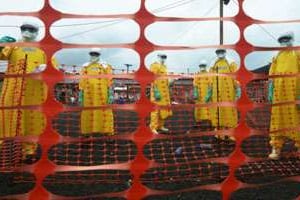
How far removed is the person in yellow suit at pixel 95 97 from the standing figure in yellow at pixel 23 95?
2.29 meters

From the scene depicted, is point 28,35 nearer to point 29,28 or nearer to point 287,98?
point 29,28

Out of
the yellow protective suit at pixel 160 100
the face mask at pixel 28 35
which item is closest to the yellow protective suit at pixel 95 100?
the yellow protective suit at pixel 160 100

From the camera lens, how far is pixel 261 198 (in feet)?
13.6

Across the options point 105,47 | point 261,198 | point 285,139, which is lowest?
point 261,198

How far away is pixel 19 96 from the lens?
5.09 m

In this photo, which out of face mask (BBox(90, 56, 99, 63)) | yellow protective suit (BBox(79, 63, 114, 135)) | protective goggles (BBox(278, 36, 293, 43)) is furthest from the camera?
face mask (BBox(90, 56, 99, 63))

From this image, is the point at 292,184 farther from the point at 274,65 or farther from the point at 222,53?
A: the point at 222,53

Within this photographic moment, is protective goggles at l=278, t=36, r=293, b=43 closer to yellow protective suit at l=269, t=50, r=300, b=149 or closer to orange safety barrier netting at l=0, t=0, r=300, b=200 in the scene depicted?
yellow protective suit at l=269, t=50, r=300, b=149

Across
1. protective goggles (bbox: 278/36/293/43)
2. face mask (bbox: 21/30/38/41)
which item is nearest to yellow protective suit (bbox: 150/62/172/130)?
protective goggles (bbox: 278/36/293/43)

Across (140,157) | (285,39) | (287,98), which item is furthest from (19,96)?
(285,39)

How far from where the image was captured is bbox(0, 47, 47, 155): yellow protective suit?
5246mm

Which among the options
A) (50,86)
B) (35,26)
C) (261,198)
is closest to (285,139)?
(261,198)

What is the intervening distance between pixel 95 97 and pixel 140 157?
4725 mm

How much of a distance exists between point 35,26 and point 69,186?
79.2 inches
